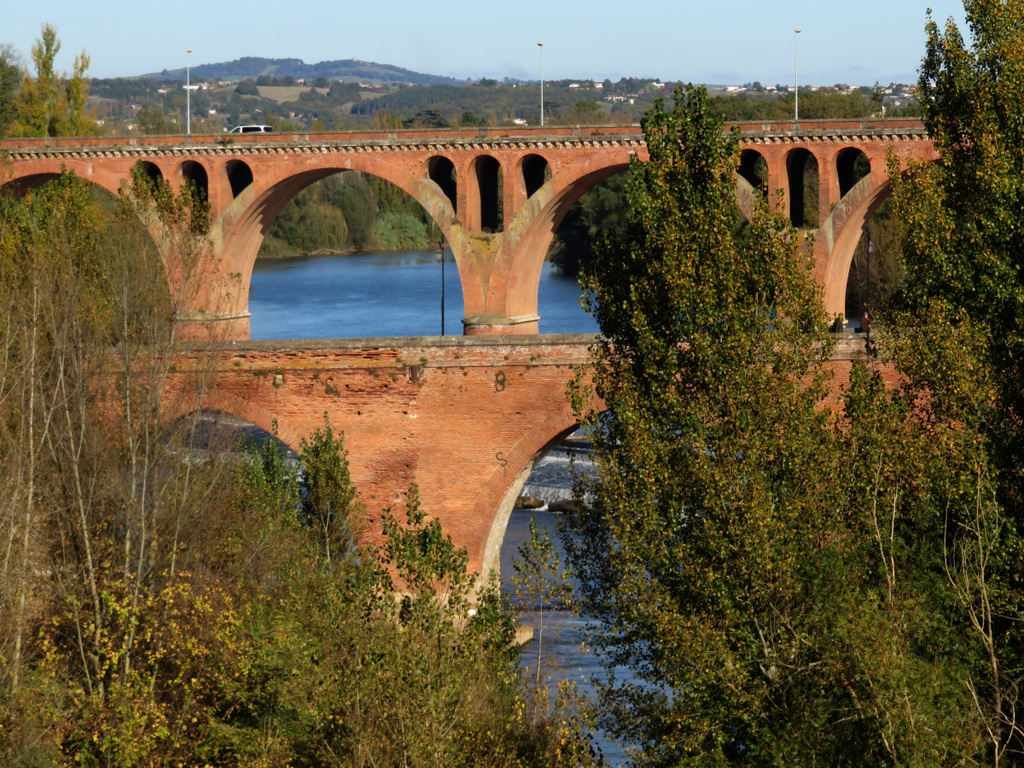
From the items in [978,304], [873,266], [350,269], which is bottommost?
[350,269]

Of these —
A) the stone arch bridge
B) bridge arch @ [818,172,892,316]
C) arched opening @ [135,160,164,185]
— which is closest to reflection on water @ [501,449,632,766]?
the stone arch bridge

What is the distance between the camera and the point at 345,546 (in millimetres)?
18344

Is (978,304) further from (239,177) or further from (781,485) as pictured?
(239,177)

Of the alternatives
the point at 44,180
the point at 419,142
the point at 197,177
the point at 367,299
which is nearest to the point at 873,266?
the point at 419,142

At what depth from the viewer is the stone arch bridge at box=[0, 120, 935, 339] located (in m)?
29.2

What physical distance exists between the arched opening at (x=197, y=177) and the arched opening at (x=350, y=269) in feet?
5.67

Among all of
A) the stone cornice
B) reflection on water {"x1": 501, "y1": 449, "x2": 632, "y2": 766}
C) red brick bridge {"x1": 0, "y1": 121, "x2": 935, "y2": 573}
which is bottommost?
reflection on water {"x1": 501, "y1": 449, "x2": 632, "y2": 766}

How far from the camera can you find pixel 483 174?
32969 mm

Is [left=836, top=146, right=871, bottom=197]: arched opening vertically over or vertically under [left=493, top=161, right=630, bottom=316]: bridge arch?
over

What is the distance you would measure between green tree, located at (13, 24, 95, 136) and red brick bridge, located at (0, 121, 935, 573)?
909 centimetres

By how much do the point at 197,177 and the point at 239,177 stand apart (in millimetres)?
1211

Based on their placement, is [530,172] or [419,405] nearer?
[419,405]

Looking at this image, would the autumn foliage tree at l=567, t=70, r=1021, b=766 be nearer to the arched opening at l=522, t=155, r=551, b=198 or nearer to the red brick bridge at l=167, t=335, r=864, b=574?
the red brick bridge at l=167, t=335, r=864, b=574

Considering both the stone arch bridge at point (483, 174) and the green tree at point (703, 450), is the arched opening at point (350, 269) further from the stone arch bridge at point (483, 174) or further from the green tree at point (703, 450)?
the green tree at point (703, 450)
